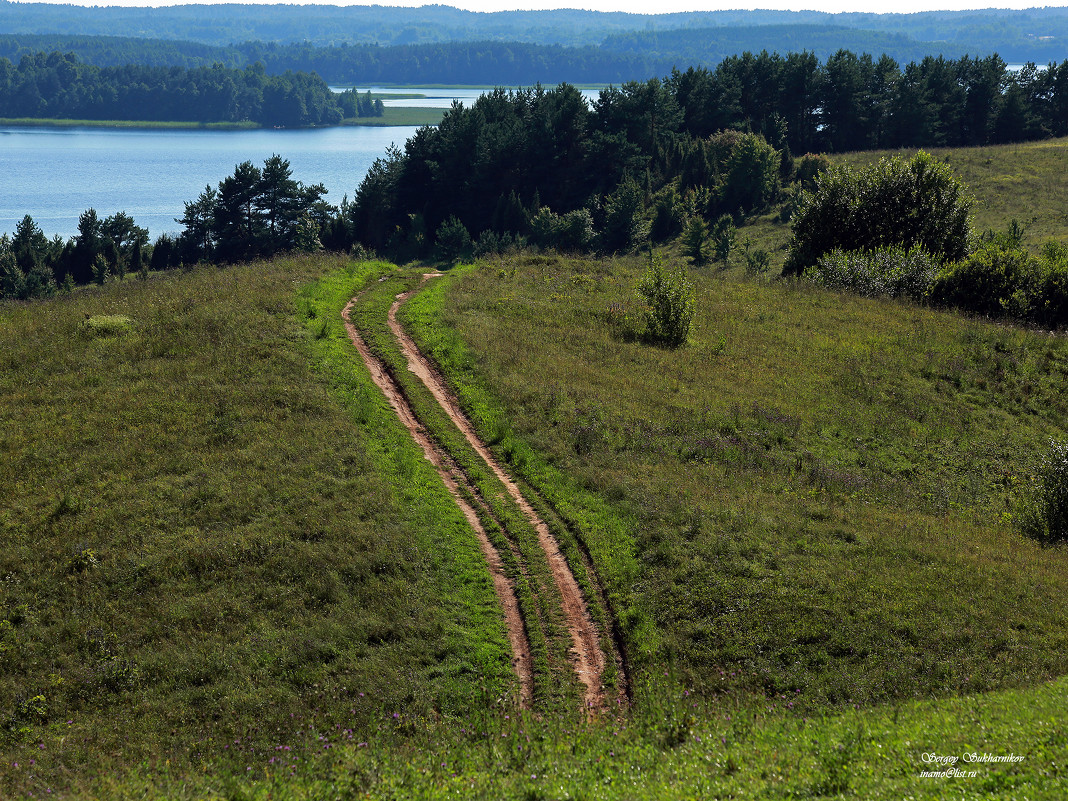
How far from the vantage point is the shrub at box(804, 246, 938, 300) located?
36.3 meters

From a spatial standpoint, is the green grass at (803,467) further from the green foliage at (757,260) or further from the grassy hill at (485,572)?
the green foliage at (757,260)

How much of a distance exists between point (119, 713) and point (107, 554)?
4.19 meters

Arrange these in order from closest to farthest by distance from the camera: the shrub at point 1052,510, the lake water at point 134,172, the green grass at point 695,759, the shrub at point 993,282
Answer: the green grass at point 695,759
the shrub at point 1052,510
the shrub at point 993,282
the lake water at point 134,172

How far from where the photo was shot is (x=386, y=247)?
89.1 m

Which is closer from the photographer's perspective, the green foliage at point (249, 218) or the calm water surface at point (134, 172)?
the green foliage at point (249, 218)

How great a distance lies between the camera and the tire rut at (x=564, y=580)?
41.4ft

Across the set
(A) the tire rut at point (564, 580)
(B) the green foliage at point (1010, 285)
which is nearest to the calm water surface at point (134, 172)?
(A) the tire rut at point (564, 580)

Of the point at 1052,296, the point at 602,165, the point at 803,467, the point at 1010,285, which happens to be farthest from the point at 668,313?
the point at 602,165

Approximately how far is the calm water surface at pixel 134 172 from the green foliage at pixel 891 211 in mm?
89178

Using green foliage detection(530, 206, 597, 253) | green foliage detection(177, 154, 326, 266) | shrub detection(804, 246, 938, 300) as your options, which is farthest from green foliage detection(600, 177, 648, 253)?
shrub detection(804, 246, 938, 300)

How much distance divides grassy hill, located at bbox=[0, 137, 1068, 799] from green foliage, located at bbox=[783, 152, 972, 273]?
17212mm

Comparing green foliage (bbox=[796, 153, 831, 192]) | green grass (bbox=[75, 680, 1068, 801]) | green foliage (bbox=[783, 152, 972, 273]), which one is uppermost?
green foliage (bbox=[796, 153, 831, 192])

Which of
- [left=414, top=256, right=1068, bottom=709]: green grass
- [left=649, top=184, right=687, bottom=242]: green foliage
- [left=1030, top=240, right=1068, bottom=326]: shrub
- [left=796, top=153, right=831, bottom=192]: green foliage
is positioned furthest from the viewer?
[left=796, top=153, right=831, bottom=192]: green foliage

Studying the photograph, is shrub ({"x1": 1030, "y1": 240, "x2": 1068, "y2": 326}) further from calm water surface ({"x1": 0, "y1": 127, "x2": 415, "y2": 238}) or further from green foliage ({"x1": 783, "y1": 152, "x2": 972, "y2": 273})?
calm water surface ({"x1": 0, "y1": 127, "x2": 415, "y2": 238})
